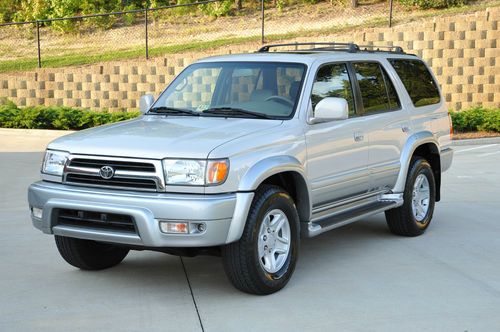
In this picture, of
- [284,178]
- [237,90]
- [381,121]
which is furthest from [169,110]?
[381,121]

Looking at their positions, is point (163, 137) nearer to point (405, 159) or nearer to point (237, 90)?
point (237, 90)

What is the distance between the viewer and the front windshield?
7227mm

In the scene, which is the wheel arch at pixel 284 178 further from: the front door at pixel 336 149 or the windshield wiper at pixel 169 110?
the windshield wiper at pixel 169 110

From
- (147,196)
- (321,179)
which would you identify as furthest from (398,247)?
(147,196)

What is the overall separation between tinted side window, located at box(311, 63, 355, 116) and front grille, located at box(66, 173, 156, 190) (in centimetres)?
182

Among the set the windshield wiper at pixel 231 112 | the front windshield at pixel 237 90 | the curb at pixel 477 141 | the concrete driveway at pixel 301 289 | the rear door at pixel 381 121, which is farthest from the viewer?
the curb at pixel 477 141

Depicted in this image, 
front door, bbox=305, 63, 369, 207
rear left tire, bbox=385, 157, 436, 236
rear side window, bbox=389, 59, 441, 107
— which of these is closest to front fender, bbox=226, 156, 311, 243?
front door, bbox=305, 63, 369, 207

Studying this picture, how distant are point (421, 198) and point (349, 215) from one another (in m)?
1.59

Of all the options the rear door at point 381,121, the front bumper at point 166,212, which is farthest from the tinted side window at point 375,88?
the front bumper at point 166,212

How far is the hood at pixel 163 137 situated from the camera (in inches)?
244

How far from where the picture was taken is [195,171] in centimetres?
611

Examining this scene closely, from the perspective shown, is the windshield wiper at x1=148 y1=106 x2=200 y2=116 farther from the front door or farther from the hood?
the front door

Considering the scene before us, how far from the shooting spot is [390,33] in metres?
A: 20.5

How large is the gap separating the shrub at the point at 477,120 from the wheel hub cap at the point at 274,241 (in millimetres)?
12273
